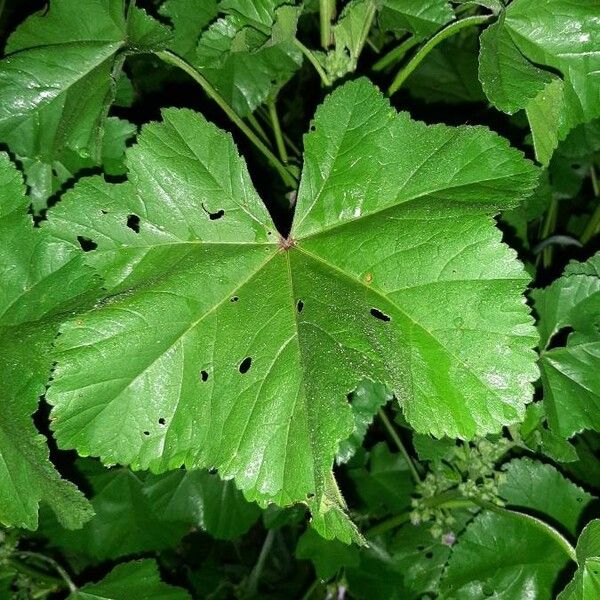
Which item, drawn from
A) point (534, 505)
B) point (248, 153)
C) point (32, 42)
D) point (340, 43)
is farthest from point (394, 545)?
point (32, 42)

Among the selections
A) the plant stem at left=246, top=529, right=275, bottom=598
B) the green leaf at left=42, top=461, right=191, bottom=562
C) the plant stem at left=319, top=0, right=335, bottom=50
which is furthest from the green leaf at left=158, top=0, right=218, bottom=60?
the plant stem at left=246, top=529, right=275, bottom=598

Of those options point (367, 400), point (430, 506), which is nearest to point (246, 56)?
point (367, 400)

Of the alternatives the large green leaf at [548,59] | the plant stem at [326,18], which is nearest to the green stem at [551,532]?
the large green leaf at [548,59]

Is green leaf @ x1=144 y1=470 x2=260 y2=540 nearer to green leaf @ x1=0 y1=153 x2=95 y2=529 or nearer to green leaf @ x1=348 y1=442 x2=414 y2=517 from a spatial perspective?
green leaf @ x1=348 y1=442 x2=414 y2=517

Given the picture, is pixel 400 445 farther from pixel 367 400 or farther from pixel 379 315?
pixel 379 315

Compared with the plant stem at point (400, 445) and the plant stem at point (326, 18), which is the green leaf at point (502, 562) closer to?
the plant stem at point (400, 445)

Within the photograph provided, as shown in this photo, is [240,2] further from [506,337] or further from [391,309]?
[506,337]
